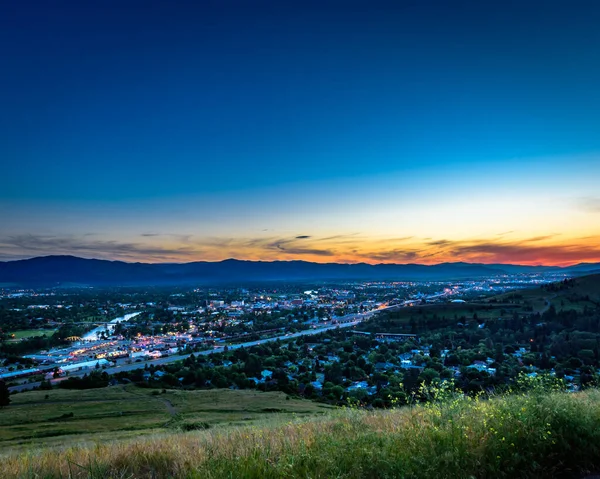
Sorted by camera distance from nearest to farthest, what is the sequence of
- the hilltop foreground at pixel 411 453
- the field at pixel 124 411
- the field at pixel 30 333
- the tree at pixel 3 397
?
the hilltop foreground at pixel 411 453
the field at pixel 124 411
the tree at pixel 3 397
the field at pixel 30 333

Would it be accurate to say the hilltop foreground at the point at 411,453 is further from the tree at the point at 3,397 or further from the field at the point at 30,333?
the field at the point at 30,333

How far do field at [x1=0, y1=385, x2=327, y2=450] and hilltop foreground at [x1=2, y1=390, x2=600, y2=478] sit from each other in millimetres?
18197

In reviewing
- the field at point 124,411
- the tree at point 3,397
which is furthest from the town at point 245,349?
the tree at point 3,397

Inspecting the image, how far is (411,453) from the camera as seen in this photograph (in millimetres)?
4539

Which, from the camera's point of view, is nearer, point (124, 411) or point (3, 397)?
point (124, 411)

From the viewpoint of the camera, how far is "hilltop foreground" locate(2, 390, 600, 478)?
426 centimetres

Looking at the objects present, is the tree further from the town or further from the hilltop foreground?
the hilltop foreground

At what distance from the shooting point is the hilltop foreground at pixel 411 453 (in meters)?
4.26

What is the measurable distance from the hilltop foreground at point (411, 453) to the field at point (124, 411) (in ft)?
59.7

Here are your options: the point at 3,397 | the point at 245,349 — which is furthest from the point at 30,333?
the point at 3,397

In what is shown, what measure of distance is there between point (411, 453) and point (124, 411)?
124ft

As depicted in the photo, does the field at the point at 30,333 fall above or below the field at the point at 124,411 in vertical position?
below

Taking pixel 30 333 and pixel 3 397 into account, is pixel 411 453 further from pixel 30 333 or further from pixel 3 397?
pixel 30 333

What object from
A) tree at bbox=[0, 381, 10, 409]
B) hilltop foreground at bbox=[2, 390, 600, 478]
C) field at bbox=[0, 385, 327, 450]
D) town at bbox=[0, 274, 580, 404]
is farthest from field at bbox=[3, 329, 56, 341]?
hilltop foreground at bbox=[2, 390, 600, 478]
